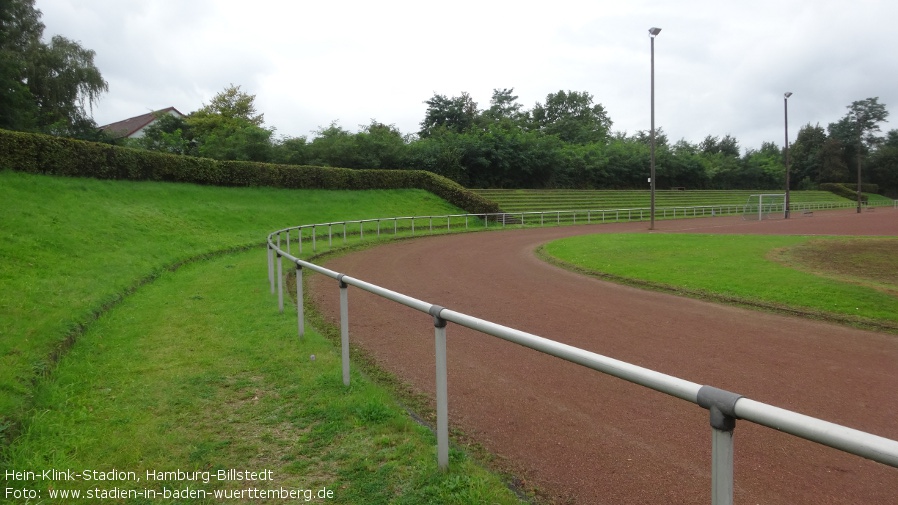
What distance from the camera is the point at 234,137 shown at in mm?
35688

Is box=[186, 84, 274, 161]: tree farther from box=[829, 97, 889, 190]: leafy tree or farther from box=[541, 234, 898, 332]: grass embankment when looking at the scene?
box=[829, 97, 889, 190]: leafy tree


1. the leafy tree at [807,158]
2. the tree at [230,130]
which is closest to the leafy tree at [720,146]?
the leafy tree at [807,158]

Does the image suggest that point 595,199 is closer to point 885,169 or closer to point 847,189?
point 847,189

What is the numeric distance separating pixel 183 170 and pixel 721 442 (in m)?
26.3

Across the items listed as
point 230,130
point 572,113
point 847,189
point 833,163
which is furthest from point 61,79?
point 833,163

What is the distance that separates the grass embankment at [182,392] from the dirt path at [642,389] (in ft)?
2.10

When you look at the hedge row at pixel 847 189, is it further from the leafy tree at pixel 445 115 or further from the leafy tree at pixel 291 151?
the leafy tree at pixel 291 151

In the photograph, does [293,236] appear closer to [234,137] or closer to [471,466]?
[471,466]

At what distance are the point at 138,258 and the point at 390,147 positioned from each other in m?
29.4

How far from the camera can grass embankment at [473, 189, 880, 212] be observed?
39875 millimetres

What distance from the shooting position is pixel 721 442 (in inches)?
68.4

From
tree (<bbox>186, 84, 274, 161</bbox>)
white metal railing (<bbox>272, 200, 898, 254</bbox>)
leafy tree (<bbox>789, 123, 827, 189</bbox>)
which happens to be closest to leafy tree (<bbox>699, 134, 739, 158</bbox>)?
leafy tree (<bbox>789, 123, 827, 189</bbox>)

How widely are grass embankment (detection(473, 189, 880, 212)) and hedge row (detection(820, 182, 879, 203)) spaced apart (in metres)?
19.3

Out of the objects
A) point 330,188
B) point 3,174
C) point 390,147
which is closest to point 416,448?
point 3,174
